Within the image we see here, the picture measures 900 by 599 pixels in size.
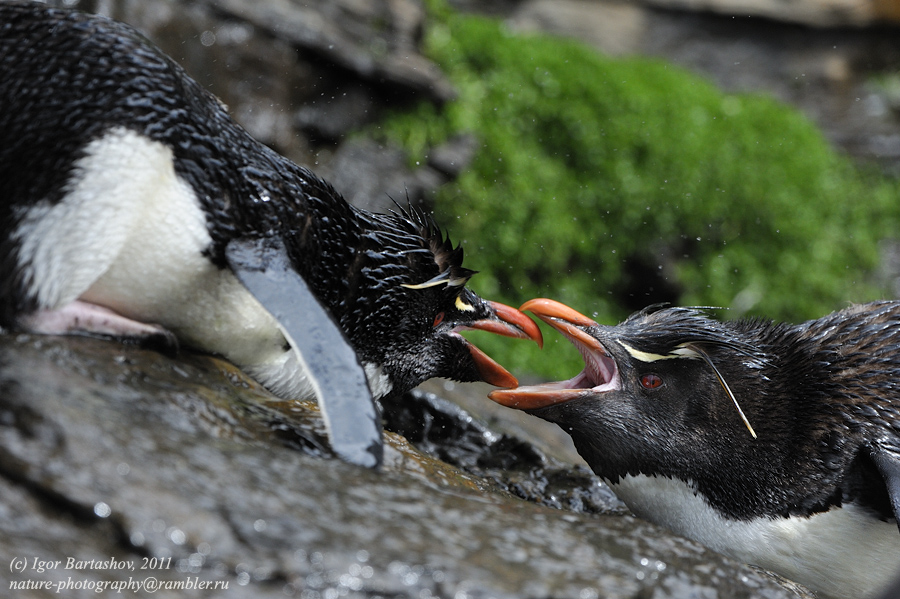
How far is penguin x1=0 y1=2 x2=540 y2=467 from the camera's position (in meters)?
2.13

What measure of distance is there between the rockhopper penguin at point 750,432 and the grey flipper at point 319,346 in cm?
84

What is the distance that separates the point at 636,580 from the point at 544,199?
506 cm

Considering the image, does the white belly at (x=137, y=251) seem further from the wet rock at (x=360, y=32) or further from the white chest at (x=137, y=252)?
the wet rock at (x=360, y=32)

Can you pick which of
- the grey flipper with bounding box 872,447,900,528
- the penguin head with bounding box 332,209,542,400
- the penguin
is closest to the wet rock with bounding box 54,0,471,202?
the penguin head with bounding box 332,209,542,400

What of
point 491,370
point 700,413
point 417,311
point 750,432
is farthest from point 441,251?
point 750,432

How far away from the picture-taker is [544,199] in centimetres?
668

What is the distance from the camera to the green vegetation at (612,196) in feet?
21.0

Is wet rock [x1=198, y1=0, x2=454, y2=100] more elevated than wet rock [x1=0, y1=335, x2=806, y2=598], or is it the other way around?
wet rock [x1=198, y1=0, x2=454, y2=100]

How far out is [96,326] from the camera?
88.6 inches

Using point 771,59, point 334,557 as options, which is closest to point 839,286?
point 771,59

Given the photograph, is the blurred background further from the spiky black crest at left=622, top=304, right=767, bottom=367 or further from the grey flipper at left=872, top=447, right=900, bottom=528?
the grey flipper at left=872, top=447, right=900, bottom=528

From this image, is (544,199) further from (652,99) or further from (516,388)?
(516,388)

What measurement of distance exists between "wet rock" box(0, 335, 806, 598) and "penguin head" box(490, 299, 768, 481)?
669mm

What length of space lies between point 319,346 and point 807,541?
1.70 metres
